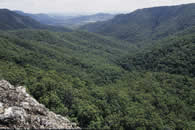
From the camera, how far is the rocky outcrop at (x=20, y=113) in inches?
628

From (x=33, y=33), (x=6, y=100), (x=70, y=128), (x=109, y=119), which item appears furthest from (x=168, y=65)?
(x=33, y=33)

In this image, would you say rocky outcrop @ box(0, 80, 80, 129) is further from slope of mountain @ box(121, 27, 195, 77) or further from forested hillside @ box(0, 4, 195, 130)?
slope of mountain @ box(121, 27, 195, 77)

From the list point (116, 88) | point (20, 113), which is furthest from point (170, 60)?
point (20, 113)

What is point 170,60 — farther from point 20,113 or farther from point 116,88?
point 20,113

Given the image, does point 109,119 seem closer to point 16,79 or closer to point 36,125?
point 36,125

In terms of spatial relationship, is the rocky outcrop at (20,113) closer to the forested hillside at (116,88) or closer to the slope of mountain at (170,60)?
the forested hillside at (116,88)

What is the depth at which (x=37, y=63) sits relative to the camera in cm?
7581

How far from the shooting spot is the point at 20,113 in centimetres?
1708

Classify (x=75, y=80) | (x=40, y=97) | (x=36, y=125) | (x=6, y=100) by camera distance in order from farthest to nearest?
1. (x=75, y=80)
2. (x=40, y=97)
3. (x=6, y=100)
4. (x=36, y=125)

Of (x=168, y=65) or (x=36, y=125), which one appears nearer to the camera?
(x=36, y=125)

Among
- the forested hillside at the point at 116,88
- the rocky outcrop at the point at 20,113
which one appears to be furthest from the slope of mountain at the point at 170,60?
the rocky outcrop at the point at 20,113

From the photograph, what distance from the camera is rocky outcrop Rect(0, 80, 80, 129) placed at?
16.0 metres

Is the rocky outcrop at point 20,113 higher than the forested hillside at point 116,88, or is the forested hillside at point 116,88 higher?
the rocky outcrop at point 20,113

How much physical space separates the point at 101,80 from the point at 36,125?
212 feet
